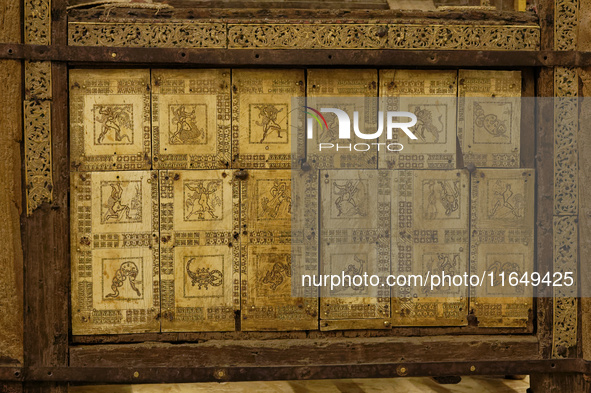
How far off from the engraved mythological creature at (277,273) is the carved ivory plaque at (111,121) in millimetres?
1071

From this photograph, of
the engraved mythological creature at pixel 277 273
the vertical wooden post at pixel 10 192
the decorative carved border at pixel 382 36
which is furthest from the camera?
the engraved mythological creature at pixel 277 273

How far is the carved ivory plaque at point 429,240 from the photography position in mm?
3291

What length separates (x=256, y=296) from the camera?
10.8 feet

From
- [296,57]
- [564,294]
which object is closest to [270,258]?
[296,57]

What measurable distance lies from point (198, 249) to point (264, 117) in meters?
0.97

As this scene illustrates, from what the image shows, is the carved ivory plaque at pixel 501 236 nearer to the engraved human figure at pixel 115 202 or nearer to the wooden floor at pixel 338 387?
the wooden floor at pixel 338 387

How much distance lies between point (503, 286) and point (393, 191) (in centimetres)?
99

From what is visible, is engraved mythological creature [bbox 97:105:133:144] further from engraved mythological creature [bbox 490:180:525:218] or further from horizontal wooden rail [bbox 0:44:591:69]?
engraved mythological creature [bbox 490:180:525:218]

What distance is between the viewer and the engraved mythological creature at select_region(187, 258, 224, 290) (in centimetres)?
325

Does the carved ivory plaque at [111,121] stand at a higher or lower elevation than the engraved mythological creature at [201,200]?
higher

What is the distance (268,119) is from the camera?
3.25m

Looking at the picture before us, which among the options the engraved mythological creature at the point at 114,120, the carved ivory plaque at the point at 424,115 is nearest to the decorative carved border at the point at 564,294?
the carved ivory plaque at the point at 424,115

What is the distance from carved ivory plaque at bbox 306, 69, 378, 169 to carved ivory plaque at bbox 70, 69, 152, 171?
3.56 ft

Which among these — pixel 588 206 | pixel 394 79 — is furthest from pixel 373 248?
pixel 588 206
